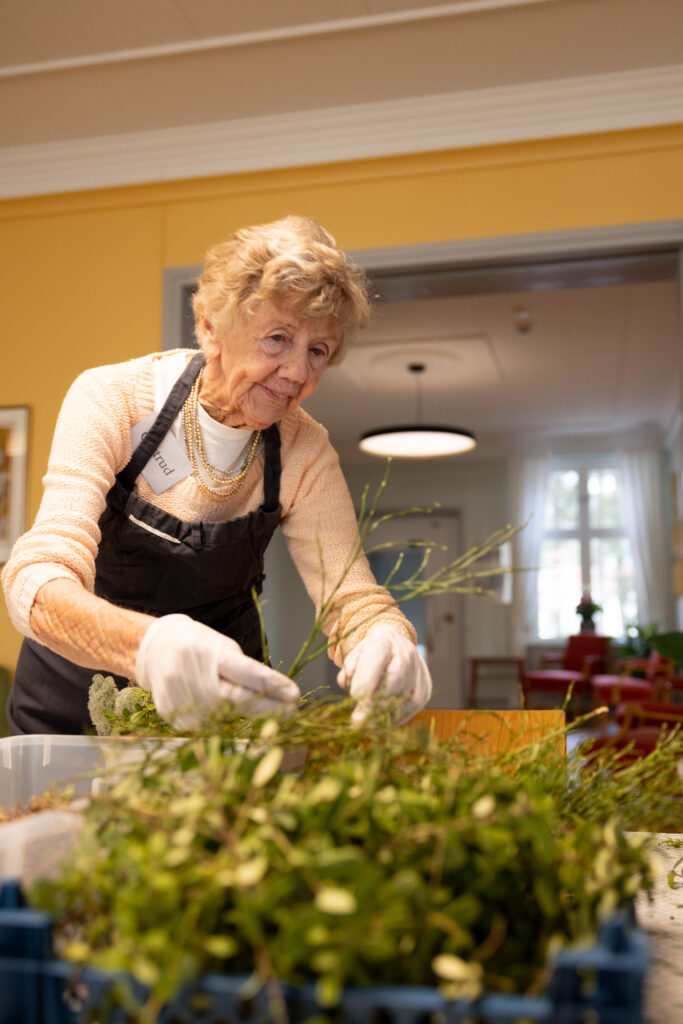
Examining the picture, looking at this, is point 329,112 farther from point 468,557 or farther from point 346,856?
point 346,856

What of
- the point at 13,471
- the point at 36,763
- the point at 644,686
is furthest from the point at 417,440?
the point at 36,763

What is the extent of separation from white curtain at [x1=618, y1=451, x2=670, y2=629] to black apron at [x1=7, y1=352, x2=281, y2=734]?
25.8ft

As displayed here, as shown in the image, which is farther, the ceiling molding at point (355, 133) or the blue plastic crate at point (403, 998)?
the ceiling molding at point (355, 133)

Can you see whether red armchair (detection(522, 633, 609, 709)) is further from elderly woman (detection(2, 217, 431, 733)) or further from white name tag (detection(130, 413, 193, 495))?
white name tag (detection(130, 413, 193, 495))

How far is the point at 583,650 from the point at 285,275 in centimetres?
758

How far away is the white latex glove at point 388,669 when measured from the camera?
90 cm

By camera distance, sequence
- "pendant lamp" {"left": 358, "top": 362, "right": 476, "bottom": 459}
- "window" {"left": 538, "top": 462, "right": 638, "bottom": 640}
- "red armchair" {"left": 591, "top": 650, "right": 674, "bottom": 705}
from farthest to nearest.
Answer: "window" {"left": 538, "top": 462, "right": 638, "bottom": 640} < "pendant lamp" {"left": 358, "top": 362, "right": 476, "bottom": 459} < "red armchair" {"left": 591, "top": 650, "right": 674, "bottom": 705}

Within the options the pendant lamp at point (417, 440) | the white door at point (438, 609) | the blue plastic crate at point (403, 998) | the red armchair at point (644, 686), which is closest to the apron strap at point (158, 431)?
the blue plastic crate at point (403, 998)

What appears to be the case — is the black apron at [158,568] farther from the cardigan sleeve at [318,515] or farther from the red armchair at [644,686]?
the red armchair at [644,686]

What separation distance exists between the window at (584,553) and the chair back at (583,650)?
684 mm

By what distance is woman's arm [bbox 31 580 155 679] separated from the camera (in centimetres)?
87

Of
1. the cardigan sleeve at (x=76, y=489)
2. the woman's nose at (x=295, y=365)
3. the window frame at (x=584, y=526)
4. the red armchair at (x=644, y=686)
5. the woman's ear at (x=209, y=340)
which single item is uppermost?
the window frame at (x=584, y=526)

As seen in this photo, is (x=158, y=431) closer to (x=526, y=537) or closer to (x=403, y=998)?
(x=403, y=998)

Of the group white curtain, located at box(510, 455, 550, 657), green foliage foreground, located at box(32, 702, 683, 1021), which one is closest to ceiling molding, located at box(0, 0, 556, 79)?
green foliage foreground, located at box(32, 702, 683, 1021)
